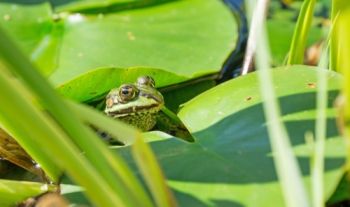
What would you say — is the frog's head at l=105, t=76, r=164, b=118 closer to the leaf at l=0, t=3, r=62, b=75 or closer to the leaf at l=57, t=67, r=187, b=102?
the leaf at l=57, t=67, r=187, b=102

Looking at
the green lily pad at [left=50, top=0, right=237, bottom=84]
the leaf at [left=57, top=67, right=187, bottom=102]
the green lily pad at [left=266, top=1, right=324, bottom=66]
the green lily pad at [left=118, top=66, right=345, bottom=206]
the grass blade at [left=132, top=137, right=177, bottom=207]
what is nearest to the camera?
the grass blade at [left=132, top=137, right=177, bottom=207]

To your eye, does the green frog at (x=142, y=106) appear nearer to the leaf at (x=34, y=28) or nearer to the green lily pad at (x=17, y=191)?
the leaf at (x=34, y=28)

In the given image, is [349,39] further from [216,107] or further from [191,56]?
[191,56]

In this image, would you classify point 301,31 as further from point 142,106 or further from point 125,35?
point 125,35

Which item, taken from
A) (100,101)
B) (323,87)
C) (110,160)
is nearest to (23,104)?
(110,160)

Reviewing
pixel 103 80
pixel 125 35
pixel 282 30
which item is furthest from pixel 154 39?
pixel 282 30

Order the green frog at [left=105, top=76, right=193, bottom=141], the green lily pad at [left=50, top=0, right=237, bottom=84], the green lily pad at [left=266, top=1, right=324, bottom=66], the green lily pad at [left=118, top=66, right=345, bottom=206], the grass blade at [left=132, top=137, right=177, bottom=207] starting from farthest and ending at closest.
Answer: the green lily pad at [left=266, top=1, right=324, bottom=66] < the green lily pad at [left=50, top=0, right=237, bottom=84] < the green frog at [left=105, top=76, right=193, bottom=141] < the green lily pad at [left=118, top=66, right=345, bottom=206] < the grass blade at [left=132, top=137, right=177, bottom=207]

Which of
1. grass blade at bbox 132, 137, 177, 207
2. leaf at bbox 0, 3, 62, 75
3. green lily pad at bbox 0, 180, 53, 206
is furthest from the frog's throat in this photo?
grass blade at bbox 132, 137, 177, 207
